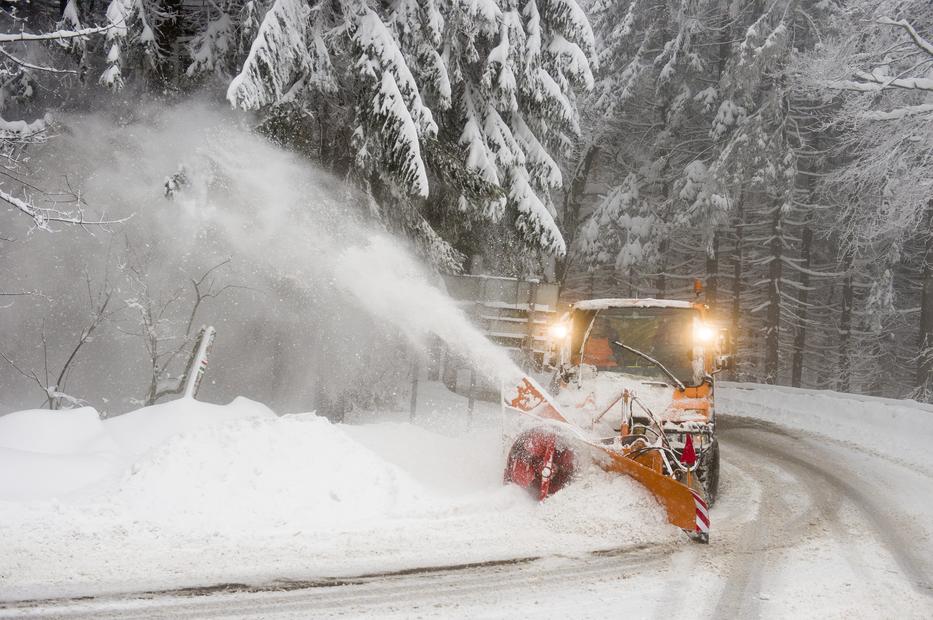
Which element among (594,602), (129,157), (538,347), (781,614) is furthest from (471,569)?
(129,157)

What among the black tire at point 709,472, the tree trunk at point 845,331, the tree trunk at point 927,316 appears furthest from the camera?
the tree trunk at point 845,331

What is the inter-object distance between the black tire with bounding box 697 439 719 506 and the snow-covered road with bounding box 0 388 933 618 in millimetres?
219

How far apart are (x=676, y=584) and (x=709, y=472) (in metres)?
2.80

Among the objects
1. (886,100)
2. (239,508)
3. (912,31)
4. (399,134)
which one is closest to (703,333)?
(399,134)

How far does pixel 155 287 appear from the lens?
11906 millimetres

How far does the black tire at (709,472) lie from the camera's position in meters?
7.02

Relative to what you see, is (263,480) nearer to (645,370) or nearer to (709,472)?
(645,370)

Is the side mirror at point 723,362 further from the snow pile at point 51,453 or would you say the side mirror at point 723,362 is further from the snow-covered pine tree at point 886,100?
the snow-covered pine tree at point 886,100

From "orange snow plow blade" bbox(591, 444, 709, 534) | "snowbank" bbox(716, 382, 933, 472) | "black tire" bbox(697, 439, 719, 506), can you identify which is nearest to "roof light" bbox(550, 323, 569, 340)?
"black tire" bbox(697, 439, 719, 506)

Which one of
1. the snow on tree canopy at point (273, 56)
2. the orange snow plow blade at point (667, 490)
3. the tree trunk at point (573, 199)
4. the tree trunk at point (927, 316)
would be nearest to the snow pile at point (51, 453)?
the snow on tree canopy at point (273, 56)

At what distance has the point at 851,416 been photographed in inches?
559

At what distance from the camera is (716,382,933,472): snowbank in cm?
1162

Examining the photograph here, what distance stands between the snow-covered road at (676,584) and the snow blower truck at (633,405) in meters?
0.57

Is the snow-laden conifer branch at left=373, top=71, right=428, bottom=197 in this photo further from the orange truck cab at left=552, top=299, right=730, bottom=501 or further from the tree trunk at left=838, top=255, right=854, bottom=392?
the tree trunk at left=838, top=255, right=854, bottom=392
